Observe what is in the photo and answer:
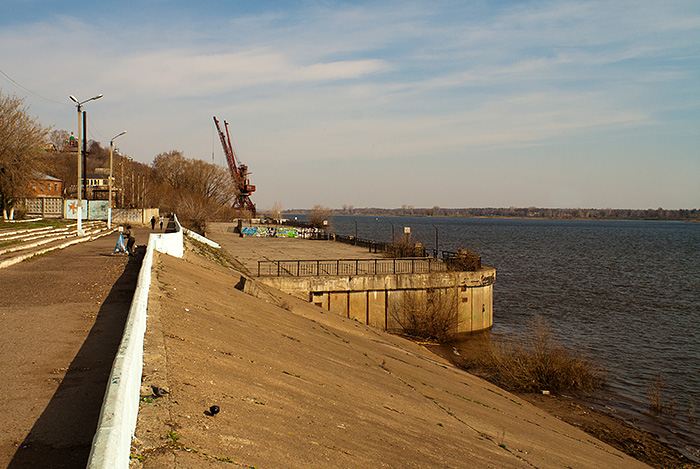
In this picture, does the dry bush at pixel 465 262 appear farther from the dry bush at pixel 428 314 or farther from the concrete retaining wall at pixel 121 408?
the concrete retaining wall at pixel 121 408

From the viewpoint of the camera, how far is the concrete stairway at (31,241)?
52.2 ft

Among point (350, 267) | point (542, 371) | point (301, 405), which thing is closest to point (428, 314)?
point (350, 267)

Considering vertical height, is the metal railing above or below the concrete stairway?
below

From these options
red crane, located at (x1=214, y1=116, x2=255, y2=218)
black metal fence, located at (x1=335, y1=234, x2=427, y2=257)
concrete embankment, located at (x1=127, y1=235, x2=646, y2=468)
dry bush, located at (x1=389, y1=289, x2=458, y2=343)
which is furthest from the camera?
red crane, located at (x1=214, y1=116, x2=255, y2=218)

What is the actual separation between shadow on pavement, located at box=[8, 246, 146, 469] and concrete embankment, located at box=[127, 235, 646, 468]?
1.70ft

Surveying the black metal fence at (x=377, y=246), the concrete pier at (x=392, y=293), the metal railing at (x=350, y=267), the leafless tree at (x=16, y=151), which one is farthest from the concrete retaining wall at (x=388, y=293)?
the leafless tree at (x=16, y=151)

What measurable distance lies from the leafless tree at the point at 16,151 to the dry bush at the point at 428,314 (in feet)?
93.1

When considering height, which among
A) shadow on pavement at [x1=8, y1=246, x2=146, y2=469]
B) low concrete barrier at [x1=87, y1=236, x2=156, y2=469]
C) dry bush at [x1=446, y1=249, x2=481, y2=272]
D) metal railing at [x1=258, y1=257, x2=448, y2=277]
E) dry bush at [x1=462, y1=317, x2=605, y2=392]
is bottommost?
dry bush at [x1=462, y1=317, x2=605, y2=392]

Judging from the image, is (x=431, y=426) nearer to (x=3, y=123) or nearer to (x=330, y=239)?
(x=3, y=123)

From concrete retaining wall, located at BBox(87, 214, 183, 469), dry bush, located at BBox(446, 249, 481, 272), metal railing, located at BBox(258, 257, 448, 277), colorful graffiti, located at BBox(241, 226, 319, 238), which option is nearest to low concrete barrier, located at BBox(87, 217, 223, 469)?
concrete retaining wall, located at BBox(87, 214, 183, 469)

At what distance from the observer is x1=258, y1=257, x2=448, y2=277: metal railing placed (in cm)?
2414

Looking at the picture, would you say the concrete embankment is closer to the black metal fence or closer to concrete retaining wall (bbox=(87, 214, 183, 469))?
concrete retaining wall (bbox=(87, 214, 183, 469))

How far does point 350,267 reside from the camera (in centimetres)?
2620

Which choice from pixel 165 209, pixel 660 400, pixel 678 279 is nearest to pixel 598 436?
pixel 660 400
